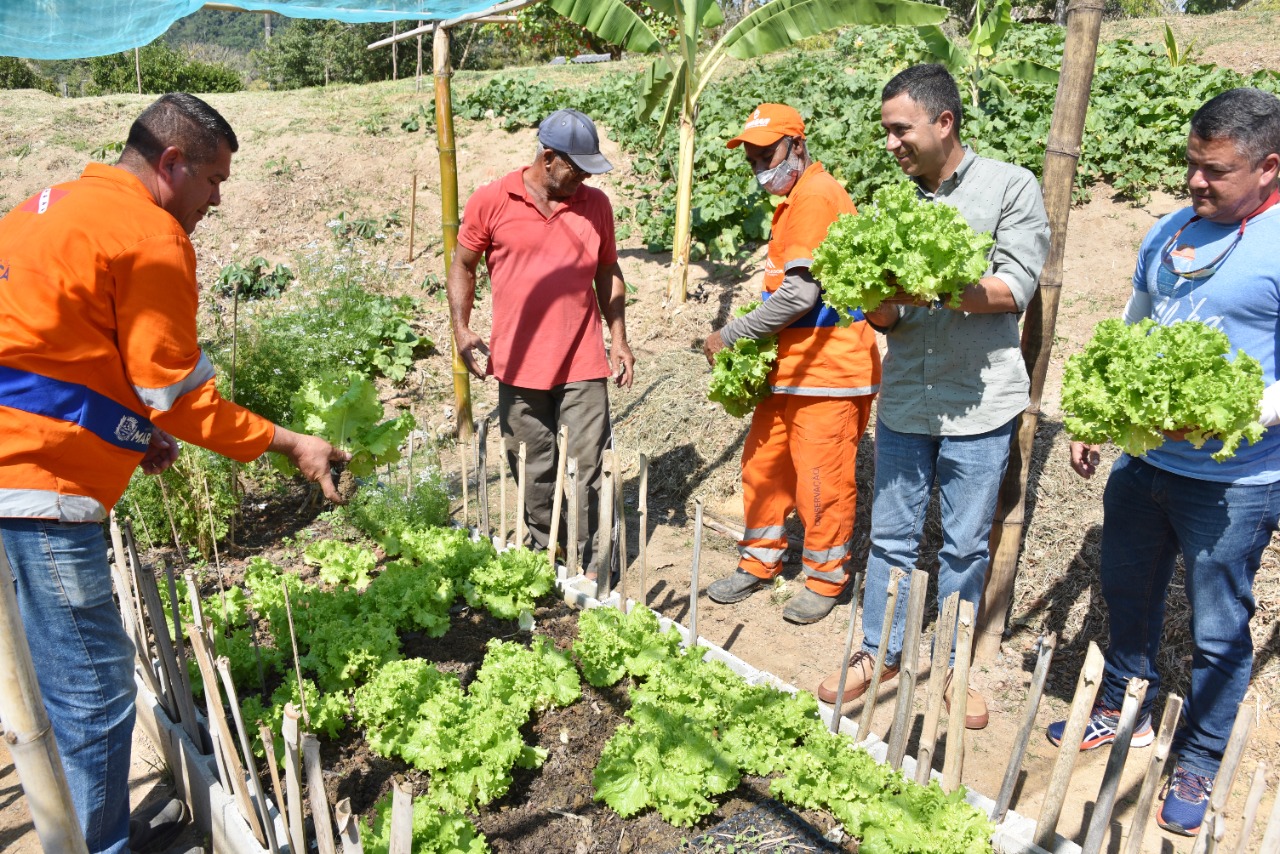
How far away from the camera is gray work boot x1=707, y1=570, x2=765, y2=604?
4926mm

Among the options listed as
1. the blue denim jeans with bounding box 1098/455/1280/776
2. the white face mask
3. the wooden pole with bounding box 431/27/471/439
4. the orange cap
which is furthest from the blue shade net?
the blue denim jeans with bounding box 1098/455/1280/776

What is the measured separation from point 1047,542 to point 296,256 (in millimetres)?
9604

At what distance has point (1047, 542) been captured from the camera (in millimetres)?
4816

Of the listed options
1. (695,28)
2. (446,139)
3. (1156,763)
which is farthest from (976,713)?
(695,28)

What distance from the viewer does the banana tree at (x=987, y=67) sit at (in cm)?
933

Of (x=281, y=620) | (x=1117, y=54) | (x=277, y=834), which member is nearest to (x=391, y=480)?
(x=281, y=620)

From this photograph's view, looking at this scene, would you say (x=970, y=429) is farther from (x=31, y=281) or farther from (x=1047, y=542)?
(x=31, y=281)

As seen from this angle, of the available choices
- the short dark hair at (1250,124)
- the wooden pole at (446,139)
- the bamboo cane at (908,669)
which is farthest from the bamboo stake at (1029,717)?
the wooden pole at (446,139)

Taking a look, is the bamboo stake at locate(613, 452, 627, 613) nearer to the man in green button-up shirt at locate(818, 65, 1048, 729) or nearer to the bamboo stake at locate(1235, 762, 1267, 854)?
the man in green button-up shirt at locate(818, 65, 1048, 729)

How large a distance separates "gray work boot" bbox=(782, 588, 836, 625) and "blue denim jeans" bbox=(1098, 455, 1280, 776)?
4.85 feet

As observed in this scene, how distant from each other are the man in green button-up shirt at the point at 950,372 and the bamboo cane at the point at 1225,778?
4.49 feet

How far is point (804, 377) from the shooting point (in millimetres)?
4379

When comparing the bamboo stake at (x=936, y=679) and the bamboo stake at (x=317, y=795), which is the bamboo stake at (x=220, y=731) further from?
the bamboo stake at (x=936, y=679)

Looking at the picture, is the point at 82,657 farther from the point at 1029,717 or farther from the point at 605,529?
the point at 1029,717
